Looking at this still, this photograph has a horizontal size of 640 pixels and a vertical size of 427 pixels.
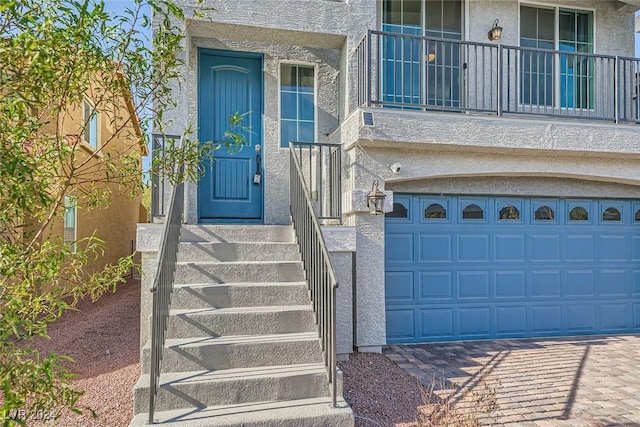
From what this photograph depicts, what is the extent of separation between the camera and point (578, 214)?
21.8 ft

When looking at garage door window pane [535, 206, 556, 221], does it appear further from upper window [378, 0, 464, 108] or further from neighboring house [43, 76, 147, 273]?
neighboring house [43, 76, 147, 273]

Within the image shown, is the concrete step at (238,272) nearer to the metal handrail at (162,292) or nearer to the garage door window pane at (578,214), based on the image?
the metal handrail at (162,292)

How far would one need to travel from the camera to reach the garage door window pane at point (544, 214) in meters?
6.50

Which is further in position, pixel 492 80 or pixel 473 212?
pixel 492 80

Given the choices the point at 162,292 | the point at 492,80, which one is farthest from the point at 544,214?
the point at 162,292

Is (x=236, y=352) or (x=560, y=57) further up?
(x=560, y=57)

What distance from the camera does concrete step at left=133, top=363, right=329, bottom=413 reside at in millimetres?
3303

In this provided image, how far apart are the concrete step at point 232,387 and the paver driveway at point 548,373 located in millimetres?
1576

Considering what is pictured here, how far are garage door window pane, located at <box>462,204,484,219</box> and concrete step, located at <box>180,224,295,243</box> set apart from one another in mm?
2790

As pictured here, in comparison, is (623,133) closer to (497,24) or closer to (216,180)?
(497,24)

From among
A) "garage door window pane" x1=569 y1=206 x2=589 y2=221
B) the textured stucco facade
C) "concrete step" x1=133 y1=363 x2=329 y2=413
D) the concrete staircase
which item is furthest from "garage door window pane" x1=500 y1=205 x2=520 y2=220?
"concrete step" x1=133 y1=363 x2=329 y2=413

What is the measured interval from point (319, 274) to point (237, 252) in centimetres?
123

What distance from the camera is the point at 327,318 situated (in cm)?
365

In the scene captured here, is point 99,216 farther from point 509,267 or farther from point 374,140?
point 509,267
